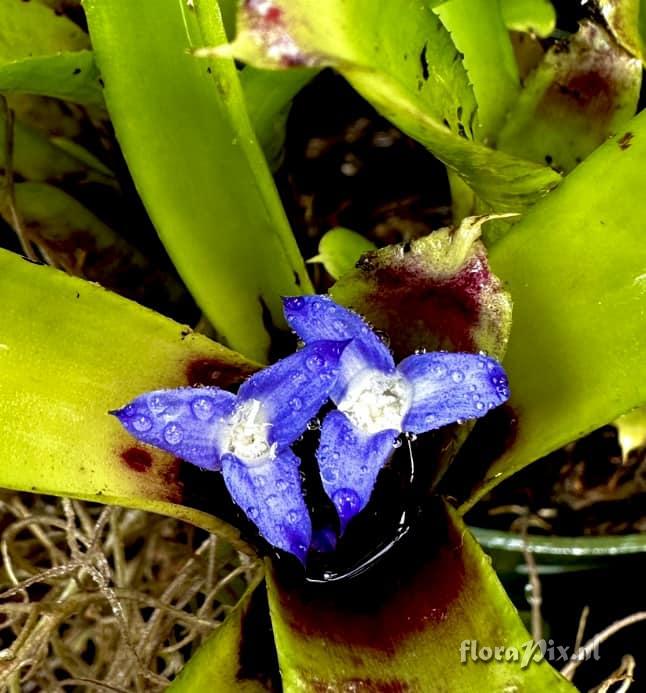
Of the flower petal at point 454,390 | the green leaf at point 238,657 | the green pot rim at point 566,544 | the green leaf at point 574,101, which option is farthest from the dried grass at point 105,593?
the green leaf at point 574,101

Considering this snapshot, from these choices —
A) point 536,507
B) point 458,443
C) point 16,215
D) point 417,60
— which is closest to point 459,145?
point 417,60

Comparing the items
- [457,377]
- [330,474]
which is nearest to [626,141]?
[457,377]

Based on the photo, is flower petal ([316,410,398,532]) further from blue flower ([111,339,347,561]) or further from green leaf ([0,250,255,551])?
green leaf ([0,250,255,551])

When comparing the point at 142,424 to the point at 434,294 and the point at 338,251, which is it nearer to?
the point at 434,294

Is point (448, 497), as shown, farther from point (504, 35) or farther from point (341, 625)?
point (504, 35)

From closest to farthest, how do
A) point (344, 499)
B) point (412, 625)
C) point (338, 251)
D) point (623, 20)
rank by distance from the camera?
point (344, 499), point (412, 625), point (623, 20), point (338, 251)

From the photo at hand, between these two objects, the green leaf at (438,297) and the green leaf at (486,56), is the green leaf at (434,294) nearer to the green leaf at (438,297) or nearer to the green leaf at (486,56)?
the green leaf at (438,297)
